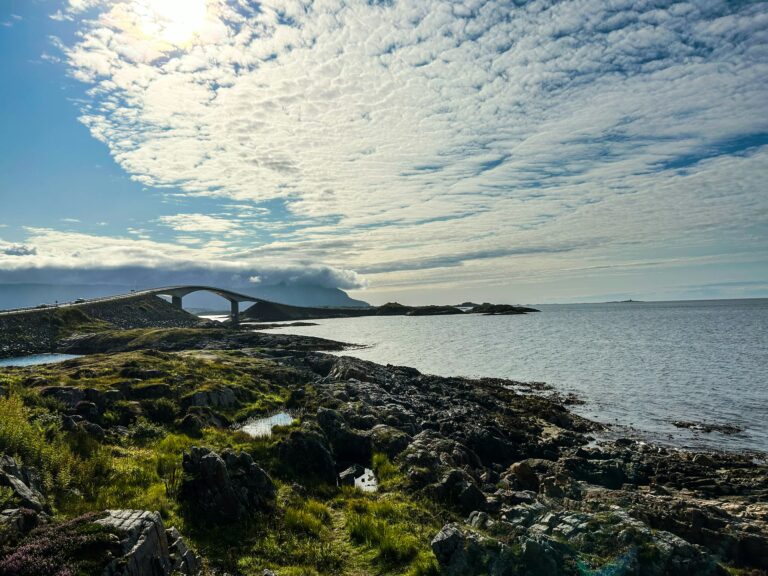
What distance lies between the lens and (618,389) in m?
57.1

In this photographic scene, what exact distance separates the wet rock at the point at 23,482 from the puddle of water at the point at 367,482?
12.2m

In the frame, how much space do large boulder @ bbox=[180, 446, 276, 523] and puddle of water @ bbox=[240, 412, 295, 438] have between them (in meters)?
9.49

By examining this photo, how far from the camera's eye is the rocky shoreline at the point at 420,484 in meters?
12.7

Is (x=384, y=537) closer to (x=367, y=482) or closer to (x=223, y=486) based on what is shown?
(x=223, y=486)

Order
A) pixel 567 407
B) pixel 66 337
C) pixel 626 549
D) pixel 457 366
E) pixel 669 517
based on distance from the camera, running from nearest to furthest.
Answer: pixel 626 549, pixel 669 517, pixel 567 407, pixel 457 366, pixel 66 337

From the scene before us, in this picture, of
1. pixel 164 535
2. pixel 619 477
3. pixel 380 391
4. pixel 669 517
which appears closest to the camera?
pixel 164 535

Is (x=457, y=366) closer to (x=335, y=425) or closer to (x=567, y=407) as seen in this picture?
(x=567, y=407)

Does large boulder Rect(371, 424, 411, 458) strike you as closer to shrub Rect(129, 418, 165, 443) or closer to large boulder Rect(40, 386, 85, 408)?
shrub Rect(129, 418, 165, 443)

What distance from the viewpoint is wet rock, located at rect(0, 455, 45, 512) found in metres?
12.0

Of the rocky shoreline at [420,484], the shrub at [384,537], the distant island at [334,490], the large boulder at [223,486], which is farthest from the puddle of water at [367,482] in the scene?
the large boulder at [223,486]

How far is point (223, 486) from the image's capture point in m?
16.2

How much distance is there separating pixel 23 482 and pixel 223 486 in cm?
595

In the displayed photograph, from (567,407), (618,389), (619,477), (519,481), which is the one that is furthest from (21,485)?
(618,389)

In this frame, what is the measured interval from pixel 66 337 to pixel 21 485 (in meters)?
122
